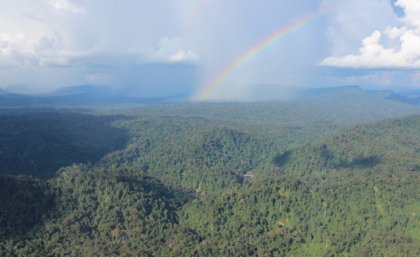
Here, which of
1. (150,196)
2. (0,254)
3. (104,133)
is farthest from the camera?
(104,133)

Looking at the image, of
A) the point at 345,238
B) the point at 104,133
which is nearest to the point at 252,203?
the point at 345,238

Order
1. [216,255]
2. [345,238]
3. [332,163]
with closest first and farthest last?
[216,255] < [345,238] < [332,163]

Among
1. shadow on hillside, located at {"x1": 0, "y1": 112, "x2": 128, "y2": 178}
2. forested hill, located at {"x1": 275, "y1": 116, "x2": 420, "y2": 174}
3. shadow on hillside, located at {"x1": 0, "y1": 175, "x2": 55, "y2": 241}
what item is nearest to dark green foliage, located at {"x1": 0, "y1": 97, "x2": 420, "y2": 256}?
shadow on hillside, located at {"x1": 0, "y1": 175, "x2": 55, "y2": 241}

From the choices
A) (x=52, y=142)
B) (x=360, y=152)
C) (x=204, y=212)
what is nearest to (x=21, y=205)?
(x=204, y=212)

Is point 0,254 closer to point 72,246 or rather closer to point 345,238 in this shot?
point 72,246

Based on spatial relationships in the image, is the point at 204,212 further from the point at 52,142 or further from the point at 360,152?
the point at 360,152

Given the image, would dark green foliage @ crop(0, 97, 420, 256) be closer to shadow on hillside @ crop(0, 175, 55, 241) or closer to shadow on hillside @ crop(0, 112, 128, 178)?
shadow on hillside @ crop(0, 175, 55, 241)

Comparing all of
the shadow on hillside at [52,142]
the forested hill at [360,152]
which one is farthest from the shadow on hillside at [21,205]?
the forested hill at [360,152]

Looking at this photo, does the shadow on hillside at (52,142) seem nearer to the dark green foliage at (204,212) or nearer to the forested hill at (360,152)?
the dark green foliage at (204,212)
